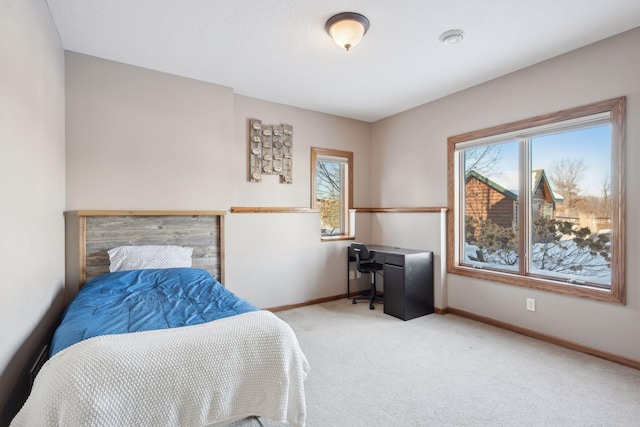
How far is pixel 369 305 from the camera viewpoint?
4062 mm

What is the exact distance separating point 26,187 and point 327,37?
89.3 inches

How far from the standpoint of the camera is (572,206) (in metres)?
2.79

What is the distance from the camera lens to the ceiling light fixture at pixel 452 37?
239 cm

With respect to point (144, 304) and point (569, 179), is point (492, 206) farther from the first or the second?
point (144, 304)

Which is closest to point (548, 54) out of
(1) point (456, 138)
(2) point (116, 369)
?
(1) point (456, 138)

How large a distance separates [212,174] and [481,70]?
9.83ft

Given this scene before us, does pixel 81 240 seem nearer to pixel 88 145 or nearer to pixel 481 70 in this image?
pixel 88 145

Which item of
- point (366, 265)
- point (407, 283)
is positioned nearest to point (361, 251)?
point (366, 265)

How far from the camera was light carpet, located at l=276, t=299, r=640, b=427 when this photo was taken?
1840 mm


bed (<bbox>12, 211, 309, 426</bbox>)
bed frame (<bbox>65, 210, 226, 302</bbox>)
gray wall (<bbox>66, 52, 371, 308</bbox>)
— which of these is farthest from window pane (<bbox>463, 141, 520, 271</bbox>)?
bed frame (<bbox>65, 210, 226, 302</bbox>)

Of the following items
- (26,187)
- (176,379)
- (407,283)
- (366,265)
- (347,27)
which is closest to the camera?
(176,379)

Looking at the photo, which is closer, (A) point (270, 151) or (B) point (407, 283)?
(B) point (407, 283)

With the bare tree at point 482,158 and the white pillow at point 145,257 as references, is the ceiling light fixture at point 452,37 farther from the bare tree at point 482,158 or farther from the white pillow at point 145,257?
the white pillow at point 145,257

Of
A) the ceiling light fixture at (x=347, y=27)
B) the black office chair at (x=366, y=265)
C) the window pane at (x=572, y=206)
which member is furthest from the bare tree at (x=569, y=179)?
the ceiling light fixture at (x=347, y=27)
